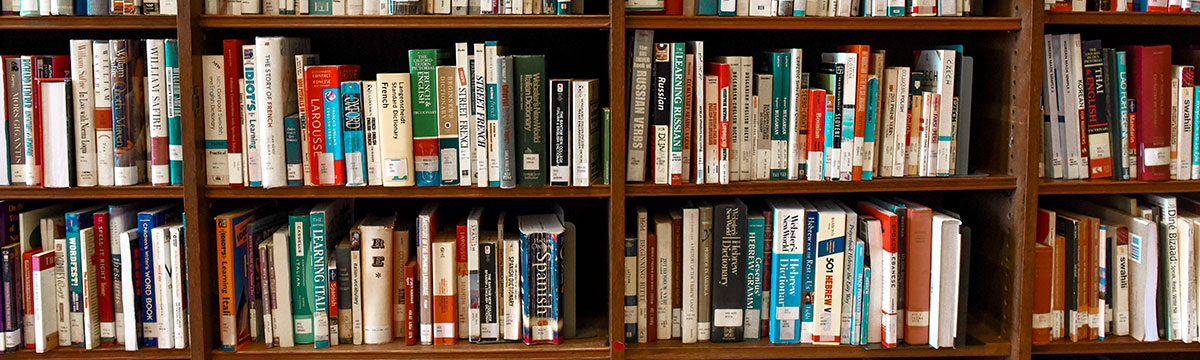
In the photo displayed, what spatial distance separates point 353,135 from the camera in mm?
1734

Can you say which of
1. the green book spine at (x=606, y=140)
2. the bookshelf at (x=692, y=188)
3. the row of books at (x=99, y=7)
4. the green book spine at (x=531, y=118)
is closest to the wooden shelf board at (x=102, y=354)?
the bookshelf at (x=692, y=188)

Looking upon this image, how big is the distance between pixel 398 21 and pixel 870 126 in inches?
35.5

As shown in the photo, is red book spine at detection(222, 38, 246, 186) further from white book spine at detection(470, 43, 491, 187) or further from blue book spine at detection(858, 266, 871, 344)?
blue book spine at detection(858, 266, 871, 344)

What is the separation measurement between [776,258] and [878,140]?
30cm

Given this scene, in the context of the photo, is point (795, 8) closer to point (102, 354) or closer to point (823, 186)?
point (823, 186)

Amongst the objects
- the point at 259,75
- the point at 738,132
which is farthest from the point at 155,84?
the point at 738,132

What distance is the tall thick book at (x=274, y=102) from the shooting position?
1691 millimetres

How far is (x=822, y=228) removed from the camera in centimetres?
181

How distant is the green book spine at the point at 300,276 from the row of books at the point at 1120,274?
55.6 inches

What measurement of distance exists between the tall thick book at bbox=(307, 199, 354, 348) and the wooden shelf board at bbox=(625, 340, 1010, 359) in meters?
0.59

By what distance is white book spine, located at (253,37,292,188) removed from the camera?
5.55 ft

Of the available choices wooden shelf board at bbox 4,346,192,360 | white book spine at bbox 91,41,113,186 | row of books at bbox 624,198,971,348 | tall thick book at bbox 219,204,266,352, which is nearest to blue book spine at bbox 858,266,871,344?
row of books at bbox 624,198,971,348

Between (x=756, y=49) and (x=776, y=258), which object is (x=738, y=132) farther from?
(x=756, y=49)

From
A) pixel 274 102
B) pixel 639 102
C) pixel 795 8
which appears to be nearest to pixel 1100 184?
pixel 795 8
